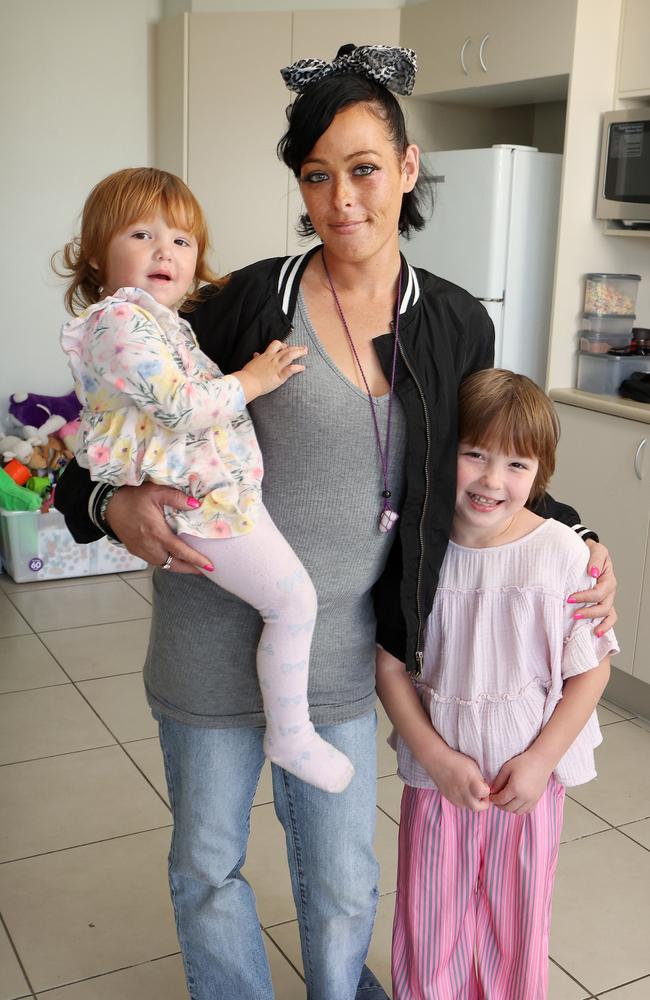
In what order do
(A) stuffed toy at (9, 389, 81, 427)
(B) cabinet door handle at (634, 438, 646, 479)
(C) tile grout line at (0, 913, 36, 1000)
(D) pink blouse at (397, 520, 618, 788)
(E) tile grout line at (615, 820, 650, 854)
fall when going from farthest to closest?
(A) stuffed toy at (9, 389, 81, 427) → (B) cabinet door handle at (634, 438, 646, 479) → (E) tile grout line at (615, 820, 650, 854) → (C) tile grout line at (0, 913, 36, 1000) → (D) pink blouse at (397, 520, 618, 788)

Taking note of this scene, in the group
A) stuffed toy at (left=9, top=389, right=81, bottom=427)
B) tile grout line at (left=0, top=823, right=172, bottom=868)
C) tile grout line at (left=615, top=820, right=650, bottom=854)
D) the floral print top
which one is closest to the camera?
the floral print top

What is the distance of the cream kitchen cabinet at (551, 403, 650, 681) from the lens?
3098mm

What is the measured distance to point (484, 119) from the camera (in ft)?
14.0

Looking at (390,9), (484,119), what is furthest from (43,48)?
(484,119)

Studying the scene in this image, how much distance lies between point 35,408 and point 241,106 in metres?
1.46

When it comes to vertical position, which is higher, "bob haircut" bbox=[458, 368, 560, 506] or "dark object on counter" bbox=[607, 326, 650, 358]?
"bob haircut" bbox=[458, 368, 560, 506]

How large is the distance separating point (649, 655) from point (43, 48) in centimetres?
330

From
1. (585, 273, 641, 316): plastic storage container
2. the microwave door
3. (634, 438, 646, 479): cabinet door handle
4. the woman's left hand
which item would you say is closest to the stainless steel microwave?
the microwave door

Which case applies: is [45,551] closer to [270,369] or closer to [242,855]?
[242,855]

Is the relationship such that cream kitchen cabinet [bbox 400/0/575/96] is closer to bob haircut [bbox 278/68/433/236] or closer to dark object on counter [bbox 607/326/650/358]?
dark object on counter [bbox 607/326/650/358]

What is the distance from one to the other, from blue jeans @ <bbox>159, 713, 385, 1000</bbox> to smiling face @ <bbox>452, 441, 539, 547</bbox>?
336mm

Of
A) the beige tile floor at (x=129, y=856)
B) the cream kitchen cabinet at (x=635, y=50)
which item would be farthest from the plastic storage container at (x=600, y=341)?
the beige tile floor at (x=129, y=856)

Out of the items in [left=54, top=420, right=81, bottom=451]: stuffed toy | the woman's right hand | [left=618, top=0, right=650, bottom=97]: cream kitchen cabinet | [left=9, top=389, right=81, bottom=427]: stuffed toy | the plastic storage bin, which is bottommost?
the plastic storage bin

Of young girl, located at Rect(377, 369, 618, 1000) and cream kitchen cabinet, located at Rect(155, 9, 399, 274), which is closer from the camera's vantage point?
young girl, located at Rect(377, 369, 618, 1000)
